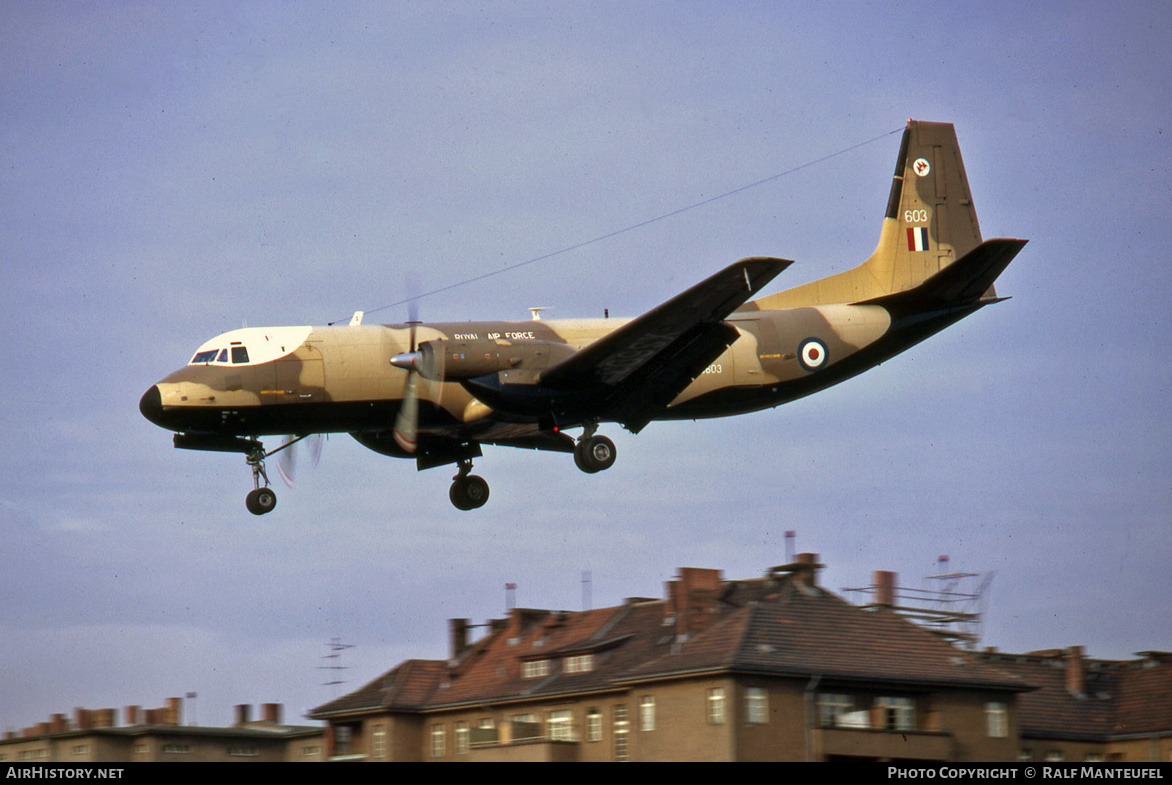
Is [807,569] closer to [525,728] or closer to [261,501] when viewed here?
[525,728]

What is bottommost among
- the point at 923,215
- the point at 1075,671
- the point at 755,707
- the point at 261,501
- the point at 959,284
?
the point at 755,707

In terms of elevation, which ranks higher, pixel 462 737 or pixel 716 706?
pixel 716 706

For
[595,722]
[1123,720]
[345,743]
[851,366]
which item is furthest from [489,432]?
[1123,720]

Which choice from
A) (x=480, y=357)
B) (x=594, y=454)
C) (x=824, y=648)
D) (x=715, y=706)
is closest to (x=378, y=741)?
(x=715, y=706)

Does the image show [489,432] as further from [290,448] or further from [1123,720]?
[1123,720]

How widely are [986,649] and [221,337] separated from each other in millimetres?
33914

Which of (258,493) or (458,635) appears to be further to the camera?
(458,635)

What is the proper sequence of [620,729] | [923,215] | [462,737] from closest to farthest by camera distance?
[923,215] < [620,729] < [462,737]

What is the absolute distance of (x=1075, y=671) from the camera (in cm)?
5378

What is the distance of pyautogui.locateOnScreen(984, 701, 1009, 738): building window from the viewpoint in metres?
43.5

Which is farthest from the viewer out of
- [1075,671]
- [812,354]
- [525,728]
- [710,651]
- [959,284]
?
[1075,671]

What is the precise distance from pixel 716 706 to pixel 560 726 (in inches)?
279

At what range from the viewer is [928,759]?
4116 cm

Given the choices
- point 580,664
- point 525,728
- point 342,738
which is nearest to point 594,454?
point 525,728
